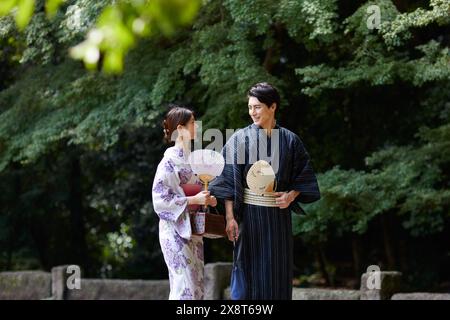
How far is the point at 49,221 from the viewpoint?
13719 millimetres

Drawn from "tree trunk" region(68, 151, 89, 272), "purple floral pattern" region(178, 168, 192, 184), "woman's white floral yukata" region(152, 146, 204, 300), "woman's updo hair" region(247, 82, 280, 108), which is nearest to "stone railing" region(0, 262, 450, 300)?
"tree trunk" region(68, 151, 89, 272)

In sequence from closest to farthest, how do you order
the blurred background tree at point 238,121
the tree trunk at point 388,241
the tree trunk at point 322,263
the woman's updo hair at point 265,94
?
the woman's updo hair at point 265,94
the blurred background tree at point 238,121
the tree trunk at point 388,241
the tree trunk at point 322,263

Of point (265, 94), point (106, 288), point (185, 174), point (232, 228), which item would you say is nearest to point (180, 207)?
point (185, 174)

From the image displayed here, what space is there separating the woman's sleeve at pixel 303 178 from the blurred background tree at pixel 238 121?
188 centimetres

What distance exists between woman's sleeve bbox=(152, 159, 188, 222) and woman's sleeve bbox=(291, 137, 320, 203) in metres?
0.78

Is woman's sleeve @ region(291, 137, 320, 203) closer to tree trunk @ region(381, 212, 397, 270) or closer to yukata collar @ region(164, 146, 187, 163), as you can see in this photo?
yukata collar @ region(164, 146, 187, 163)

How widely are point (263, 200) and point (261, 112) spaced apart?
0.59 metres

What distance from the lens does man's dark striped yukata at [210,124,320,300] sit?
20.1ft

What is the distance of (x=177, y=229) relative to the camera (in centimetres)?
620

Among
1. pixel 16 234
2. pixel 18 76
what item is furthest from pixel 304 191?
pixel 16 234

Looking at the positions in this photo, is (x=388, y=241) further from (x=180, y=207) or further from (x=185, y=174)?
(x=180, y=207)

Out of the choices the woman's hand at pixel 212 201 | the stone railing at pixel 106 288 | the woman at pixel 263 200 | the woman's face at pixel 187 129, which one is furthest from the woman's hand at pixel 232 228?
the stone railing at pixel 106 288

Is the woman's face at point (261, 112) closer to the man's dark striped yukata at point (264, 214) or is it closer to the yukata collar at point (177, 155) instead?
the man's dark striped yukata at point (264, 214)

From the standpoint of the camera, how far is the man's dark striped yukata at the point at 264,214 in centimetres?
614
